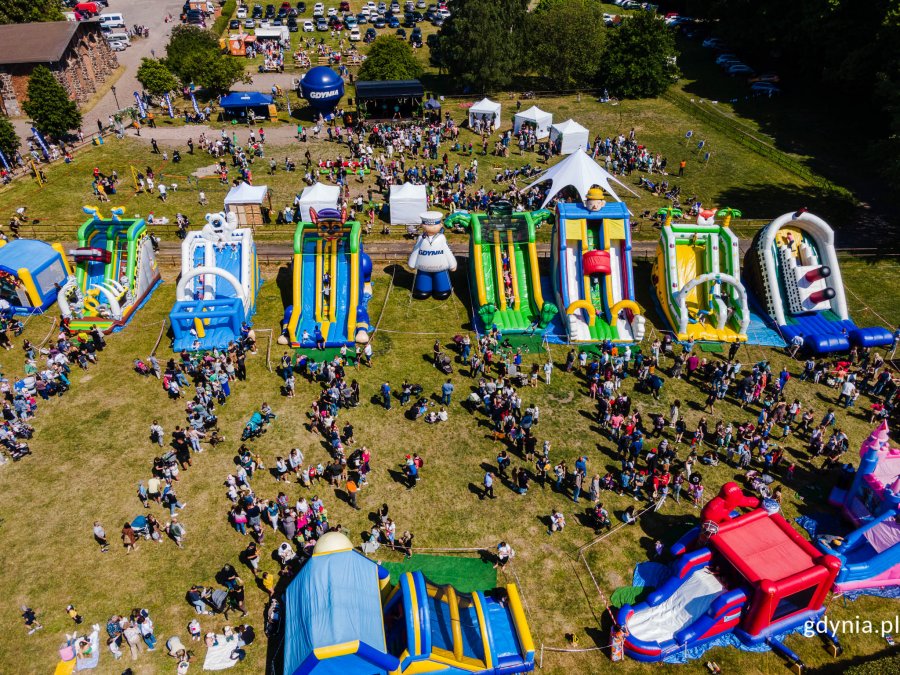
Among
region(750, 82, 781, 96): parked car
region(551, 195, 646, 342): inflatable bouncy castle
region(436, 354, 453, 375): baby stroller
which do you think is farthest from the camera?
region(750, 82, 781, 96): parked car

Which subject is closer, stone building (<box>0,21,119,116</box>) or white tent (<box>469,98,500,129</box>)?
white tent (<box>469,98,500,129</box>)

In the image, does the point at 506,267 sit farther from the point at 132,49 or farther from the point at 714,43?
the point at 132,49

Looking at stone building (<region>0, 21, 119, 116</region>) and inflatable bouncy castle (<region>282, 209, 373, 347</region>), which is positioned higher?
stone building (<region>0, 21, 119, 116</region>)

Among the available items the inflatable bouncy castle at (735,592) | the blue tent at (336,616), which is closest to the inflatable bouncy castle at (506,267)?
the inflatable bouncy castle at (735,592)

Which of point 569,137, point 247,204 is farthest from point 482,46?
point 247,204

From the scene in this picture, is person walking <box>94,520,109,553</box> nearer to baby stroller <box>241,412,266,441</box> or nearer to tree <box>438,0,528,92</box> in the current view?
baby stroller <box>241,412,266,441</box>

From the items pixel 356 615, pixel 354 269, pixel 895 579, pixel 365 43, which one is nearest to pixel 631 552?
pixel 895 579

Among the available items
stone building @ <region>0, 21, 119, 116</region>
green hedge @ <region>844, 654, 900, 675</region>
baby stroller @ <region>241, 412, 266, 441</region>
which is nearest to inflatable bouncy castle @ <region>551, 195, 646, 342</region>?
baby stroller @ <region>241, 412, 266, 441</region>
